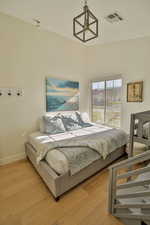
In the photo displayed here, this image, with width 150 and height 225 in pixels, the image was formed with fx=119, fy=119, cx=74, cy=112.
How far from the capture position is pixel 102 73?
3.83 meters

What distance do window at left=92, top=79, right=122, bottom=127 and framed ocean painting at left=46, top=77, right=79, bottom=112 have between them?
69cm

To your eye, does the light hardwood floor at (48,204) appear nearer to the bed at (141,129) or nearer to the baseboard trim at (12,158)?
the baseboard trim at (12,158)

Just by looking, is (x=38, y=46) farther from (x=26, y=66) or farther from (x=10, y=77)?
(x=10, y=77)

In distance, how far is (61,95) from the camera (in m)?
3.48

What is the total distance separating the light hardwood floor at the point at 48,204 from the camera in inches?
56.2

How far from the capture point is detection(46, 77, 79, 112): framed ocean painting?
3227 millimetres

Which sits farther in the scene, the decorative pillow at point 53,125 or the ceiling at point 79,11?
the decorative pillow at point 53,125

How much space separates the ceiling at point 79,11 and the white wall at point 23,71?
272 millimetres

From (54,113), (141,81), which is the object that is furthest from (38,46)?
(141,81)

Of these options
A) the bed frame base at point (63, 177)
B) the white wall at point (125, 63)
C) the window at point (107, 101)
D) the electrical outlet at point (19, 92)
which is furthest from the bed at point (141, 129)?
the electrical outlet at point (19, 92)

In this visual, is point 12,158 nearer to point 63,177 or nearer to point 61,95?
point 63,177

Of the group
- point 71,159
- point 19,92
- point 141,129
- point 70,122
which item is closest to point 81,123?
point 70,122

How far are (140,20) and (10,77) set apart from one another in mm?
2992

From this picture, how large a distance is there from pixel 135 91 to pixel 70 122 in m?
1.89
